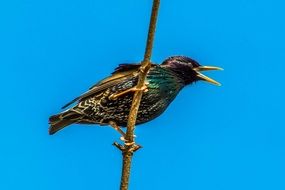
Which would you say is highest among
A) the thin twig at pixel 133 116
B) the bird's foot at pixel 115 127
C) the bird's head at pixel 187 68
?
the bird's head at pixel 187 68

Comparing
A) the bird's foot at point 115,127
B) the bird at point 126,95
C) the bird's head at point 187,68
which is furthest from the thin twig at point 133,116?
the bird's head at point 187,68

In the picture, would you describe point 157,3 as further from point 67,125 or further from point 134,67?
point 67,125

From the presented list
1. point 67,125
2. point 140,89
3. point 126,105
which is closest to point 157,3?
point 140,89

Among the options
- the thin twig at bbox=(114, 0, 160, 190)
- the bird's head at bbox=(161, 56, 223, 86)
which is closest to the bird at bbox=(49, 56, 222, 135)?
the bird's head at bbox=(161, 56, 223, 86)

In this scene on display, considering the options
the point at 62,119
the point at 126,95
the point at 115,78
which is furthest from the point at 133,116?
the point at 62,119

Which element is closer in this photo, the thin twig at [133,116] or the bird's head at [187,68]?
the thin twig at [133,116]

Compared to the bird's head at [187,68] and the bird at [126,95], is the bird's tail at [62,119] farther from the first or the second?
the bird's head at [187,68]

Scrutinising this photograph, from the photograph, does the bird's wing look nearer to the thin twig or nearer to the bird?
the bird
